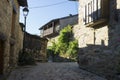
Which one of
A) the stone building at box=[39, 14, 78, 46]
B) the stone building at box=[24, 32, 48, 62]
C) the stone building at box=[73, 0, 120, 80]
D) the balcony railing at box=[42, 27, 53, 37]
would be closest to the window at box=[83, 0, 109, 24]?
the stone building at box=[73, 0, 120, 80]

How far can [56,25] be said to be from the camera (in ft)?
124

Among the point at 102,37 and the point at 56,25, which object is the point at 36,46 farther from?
the point at 56,25

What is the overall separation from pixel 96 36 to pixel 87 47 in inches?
44.3

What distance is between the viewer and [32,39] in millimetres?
20594

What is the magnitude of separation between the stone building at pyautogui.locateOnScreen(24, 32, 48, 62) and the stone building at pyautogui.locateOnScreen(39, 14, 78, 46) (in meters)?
Result: 13.3

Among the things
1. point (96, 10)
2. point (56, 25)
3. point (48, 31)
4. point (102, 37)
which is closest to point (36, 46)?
point (102, 37)

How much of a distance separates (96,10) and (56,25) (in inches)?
1104

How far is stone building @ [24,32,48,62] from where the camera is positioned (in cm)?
1966

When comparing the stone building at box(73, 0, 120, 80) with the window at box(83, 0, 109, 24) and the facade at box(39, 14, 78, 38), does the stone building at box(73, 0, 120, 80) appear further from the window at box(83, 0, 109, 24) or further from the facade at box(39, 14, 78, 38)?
the facade at box(39, 14, 78, 38)

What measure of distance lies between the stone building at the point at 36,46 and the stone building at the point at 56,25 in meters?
13.3

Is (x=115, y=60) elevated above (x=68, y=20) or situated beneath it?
situated beneath

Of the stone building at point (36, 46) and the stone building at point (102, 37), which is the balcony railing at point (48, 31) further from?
the stone building at point (102, 37)

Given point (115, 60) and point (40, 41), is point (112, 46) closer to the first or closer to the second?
point (115, 60)

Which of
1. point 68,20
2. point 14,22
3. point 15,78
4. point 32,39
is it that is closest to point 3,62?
point 15,78
